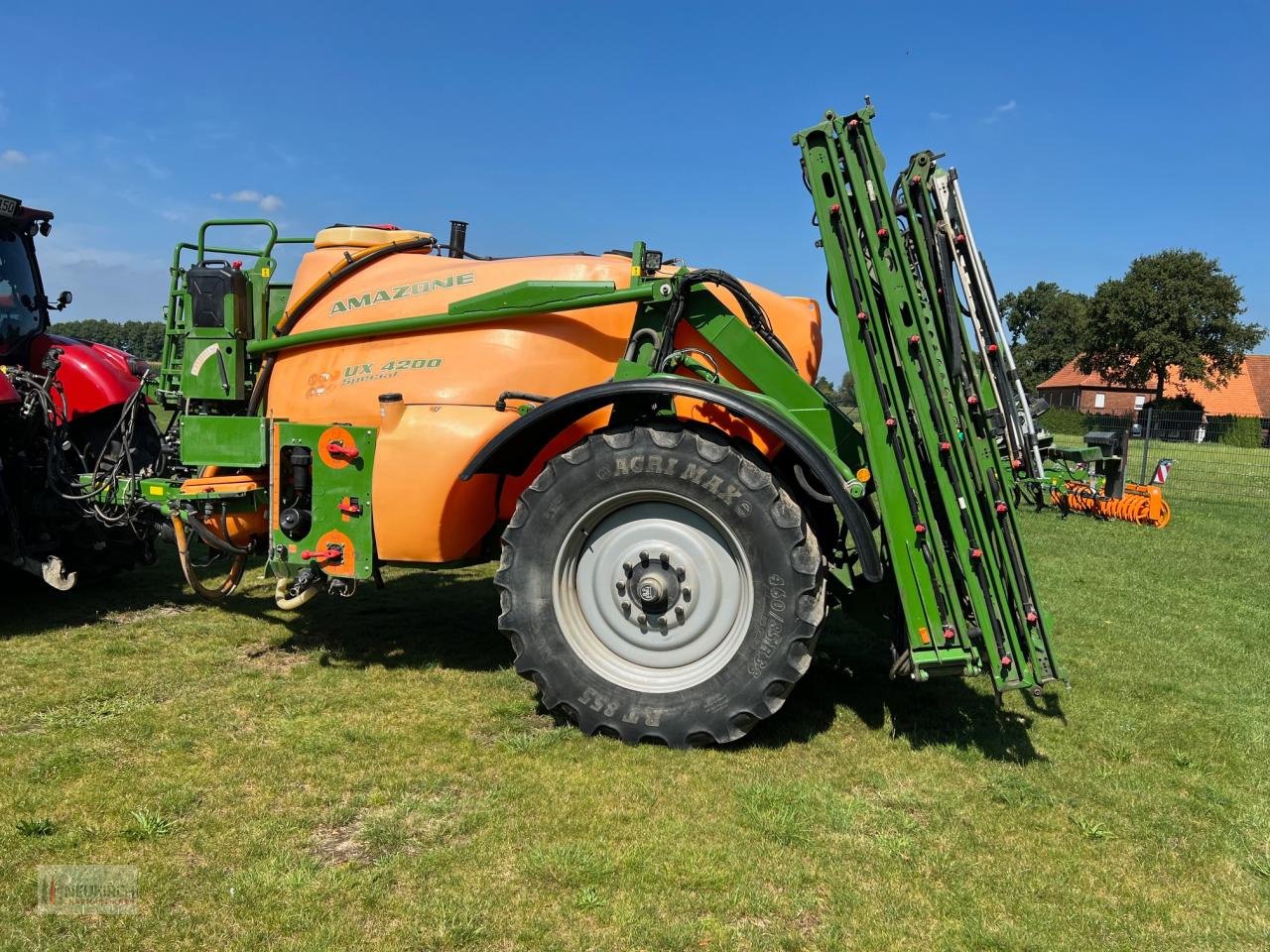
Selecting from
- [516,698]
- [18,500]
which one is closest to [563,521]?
[516,698]

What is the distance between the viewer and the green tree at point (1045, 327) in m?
76.9

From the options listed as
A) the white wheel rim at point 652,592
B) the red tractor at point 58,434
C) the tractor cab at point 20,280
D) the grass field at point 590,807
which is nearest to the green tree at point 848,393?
the white wheel rim at point 652,592

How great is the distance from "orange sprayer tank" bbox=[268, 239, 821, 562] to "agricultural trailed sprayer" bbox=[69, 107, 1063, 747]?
1 cm

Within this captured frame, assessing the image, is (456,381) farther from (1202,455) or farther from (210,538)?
(1202,455)

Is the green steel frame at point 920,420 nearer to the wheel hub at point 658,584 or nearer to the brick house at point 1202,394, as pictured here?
the wheel hub at point 658,584

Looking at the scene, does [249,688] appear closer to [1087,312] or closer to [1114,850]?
[1114,850]

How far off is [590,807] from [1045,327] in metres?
88.4

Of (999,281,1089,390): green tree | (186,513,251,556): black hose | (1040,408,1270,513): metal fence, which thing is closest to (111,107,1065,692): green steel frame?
(186,513,251,556): black hose

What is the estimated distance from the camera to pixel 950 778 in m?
3.71

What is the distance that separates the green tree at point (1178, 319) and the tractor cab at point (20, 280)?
5603 cm

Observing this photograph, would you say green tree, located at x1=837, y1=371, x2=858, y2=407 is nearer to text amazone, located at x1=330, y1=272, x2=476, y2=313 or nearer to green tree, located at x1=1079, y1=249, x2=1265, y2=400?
text amazone, located at x1=330, y1=272, x2=476, y2=313

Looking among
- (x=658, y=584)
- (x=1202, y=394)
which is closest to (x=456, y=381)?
(x=658, y=584)

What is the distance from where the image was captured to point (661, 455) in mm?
3830

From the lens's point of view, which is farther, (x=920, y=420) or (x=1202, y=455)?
(x=1202, y=455)
